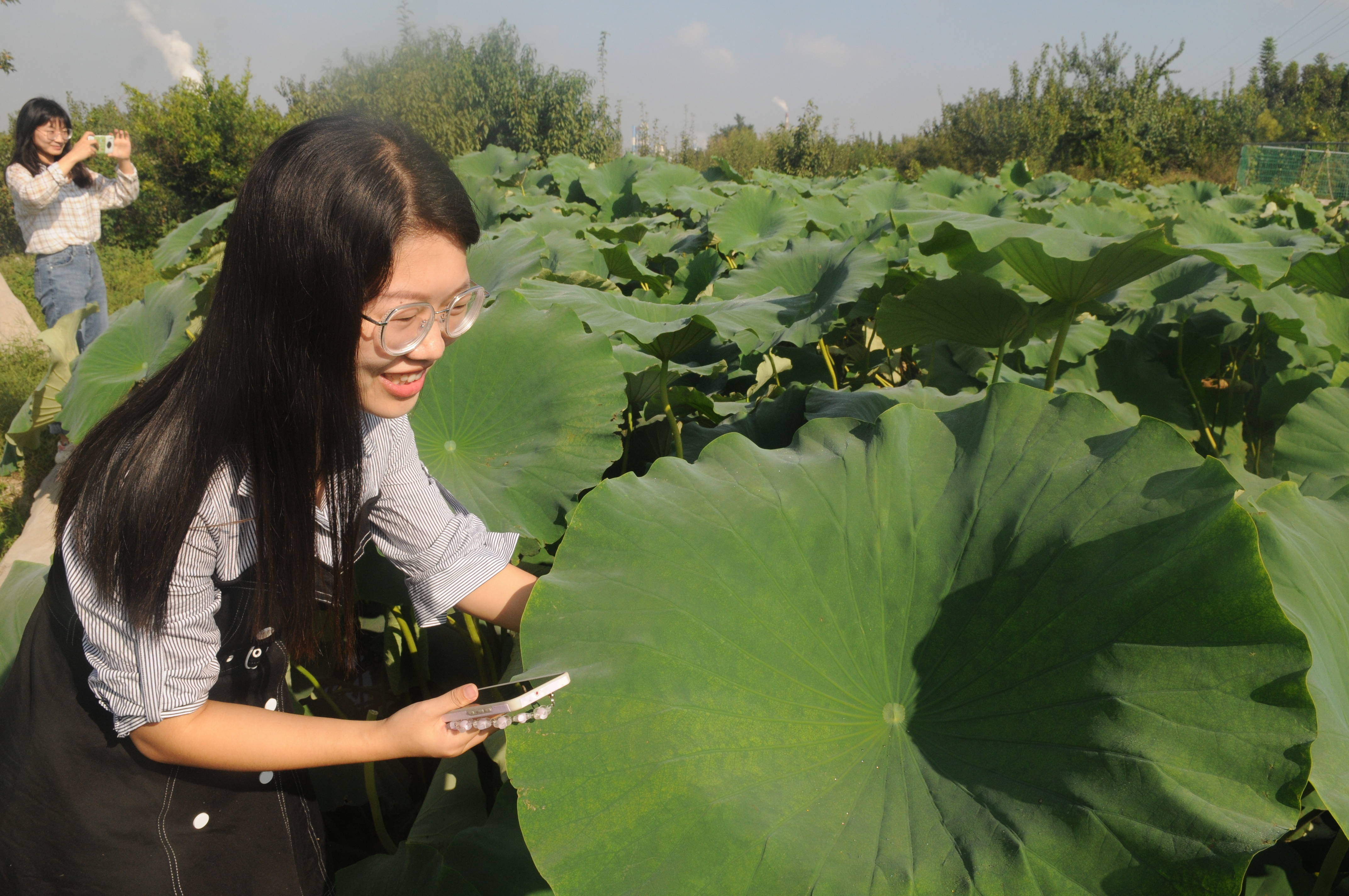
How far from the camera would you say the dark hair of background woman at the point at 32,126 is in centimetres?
439

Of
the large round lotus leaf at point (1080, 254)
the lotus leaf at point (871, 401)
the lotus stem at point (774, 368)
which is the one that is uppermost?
the large round lotus leaf at point (1080, 254)

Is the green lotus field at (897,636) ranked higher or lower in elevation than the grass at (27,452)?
higher

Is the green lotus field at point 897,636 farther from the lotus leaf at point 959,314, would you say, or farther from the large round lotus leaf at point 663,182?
the large round lotus leaf at point 663,182

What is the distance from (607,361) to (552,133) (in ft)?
49.4

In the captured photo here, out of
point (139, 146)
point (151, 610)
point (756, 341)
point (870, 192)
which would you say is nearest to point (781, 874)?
point (151, 610)

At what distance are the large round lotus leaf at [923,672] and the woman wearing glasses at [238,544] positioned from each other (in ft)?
0.68

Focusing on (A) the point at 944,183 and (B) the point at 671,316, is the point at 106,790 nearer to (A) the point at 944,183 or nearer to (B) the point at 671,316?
(B) the point at 671,316

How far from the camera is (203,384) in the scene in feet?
3.25

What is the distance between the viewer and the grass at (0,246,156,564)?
4094 mm

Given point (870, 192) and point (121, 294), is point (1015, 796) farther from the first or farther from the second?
point (121, 294)

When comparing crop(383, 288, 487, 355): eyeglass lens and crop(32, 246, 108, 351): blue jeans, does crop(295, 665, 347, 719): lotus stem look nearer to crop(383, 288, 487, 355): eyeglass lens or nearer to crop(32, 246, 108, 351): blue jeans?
crop(383, 288, 487, 355): eyeglass lens

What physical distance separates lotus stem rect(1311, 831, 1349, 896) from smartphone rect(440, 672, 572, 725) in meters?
0.94

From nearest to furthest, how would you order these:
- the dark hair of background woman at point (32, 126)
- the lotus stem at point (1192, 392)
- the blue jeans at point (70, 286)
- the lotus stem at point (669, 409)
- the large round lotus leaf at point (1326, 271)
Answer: the lotus stem at point (669, 409)
the large round lotus leaf at point (1326, 271)
the lotus stem at point (1192, 392)
the dark hair of background woman at point (32, 126)
the blue jeans at point (70, 286)

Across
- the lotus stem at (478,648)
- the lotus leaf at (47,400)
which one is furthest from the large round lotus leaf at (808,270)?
the lotus leaf at (47,400)
